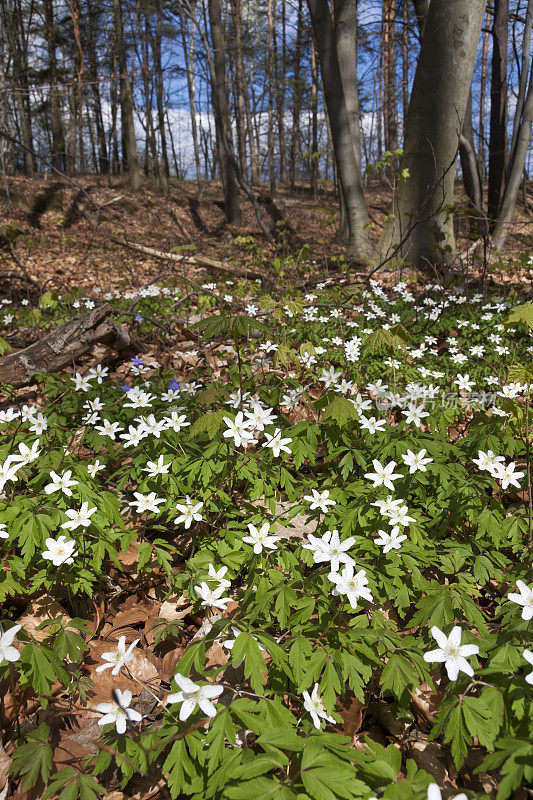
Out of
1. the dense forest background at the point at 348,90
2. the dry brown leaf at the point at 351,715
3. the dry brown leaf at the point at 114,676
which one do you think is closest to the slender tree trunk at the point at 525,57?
the dense forest background at the point at 348,90

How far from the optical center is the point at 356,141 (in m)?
8.67

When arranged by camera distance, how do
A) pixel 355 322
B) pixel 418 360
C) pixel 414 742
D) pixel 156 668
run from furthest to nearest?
pixel 355 322, pixel 418 360, pixel 156 668, pixel 414 742

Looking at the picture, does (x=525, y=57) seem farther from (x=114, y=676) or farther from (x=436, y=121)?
(x=114, y=676)

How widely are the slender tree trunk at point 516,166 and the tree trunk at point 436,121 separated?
4.15ft

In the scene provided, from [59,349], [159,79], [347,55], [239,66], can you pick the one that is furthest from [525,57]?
[159,79]

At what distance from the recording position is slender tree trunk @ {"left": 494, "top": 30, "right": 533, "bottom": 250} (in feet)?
24.2

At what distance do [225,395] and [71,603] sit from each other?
1.37 meters

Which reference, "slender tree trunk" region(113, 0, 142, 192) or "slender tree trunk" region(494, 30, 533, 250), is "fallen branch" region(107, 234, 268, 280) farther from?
"slender tree trunk" region(113, 0, 142, 192)

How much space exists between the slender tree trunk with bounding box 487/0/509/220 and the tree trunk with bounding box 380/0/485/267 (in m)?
2.74

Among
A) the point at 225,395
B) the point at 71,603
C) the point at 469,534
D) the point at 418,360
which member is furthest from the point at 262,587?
the point at 418,360

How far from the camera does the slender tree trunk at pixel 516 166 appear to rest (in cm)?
738

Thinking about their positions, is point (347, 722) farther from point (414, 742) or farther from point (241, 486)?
point (241, 486)

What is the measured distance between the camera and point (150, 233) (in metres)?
13.2

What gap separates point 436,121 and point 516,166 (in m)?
2.31
